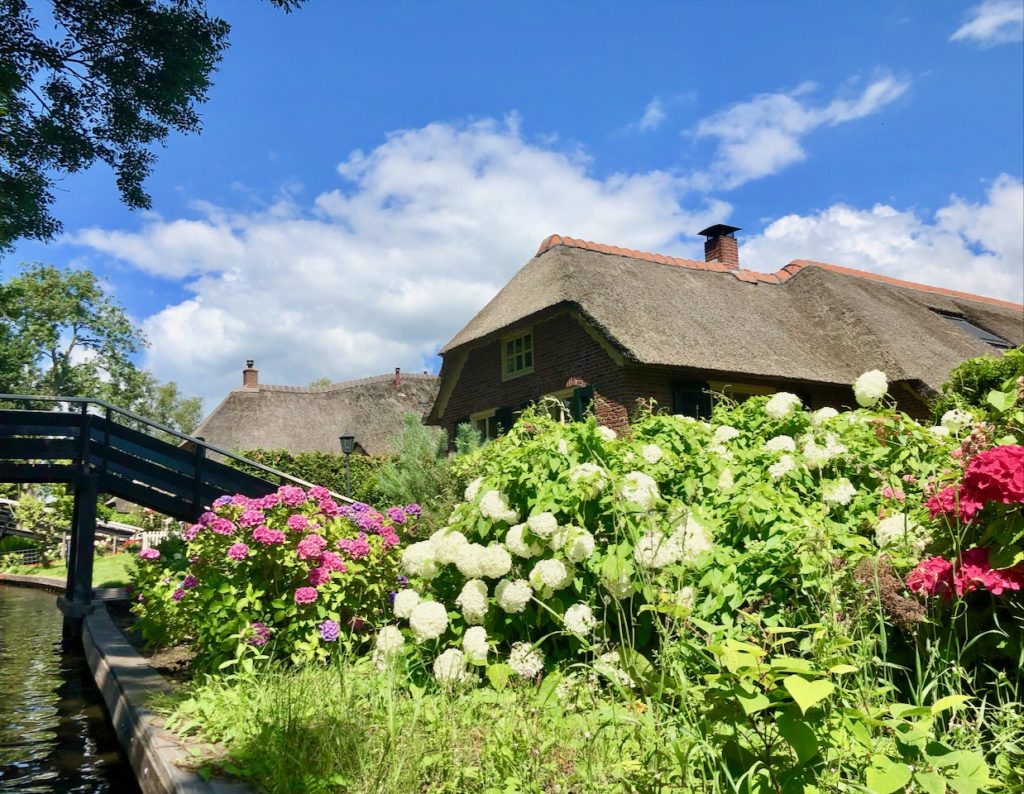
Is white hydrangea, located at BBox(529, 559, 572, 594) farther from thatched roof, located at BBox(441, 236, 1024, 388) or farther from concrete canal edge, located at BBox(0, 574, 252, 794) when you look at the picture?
thatched roof, located at BBox(441, 236, 1024, 388)

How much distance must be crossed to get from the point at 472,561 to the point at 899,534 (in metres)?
1.99

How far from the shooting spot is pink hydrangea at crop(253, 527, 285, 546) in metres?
4.80

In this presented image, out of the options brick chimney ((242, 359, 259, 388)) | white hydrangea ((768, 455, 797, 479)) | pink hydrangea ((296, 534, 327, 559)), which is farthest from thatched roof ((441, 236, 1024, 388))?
brick chimney ((242, 359, 259, 388))

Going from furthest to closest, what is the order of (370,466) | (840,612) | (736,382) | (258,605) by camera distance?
(370,466)
(736,382)
(258,605)
(840,612)

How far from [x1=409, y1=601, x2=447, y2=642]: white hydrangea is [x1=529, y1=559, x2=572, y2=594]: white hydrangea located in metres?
0.54

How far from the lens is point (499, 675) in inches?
132

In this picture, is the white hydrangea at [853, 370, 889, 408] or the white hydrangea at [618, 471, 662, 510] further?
the white hydrangea at [853, 370, 889, 408]

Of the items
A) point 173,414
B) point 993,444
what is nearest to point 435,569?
point 993,444

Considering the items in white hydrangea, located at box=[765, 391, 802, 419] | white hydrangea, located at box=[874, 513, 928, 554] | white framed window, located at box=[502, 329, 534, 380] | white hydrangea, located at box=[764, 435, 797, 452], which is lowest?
white hydrangea, located at box=[874, 513, 928, 554]

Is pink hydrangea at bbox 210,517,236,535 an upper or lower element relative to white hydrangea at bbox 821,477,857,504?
lower

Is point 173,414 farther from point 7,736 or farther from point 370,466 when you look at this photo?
Answer: point 7,736

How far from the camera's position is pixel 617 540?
3660 mm

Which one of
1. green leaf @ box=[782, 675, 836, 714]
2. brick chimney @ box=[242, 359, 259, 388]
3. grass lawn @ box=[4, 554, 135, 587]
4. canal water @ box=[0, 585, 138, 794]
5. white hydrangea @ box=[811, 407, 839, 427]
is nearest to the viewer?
green leaf @ box=[782, 675, 836, 714]

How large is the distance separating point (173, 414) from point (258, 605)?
59.1m
